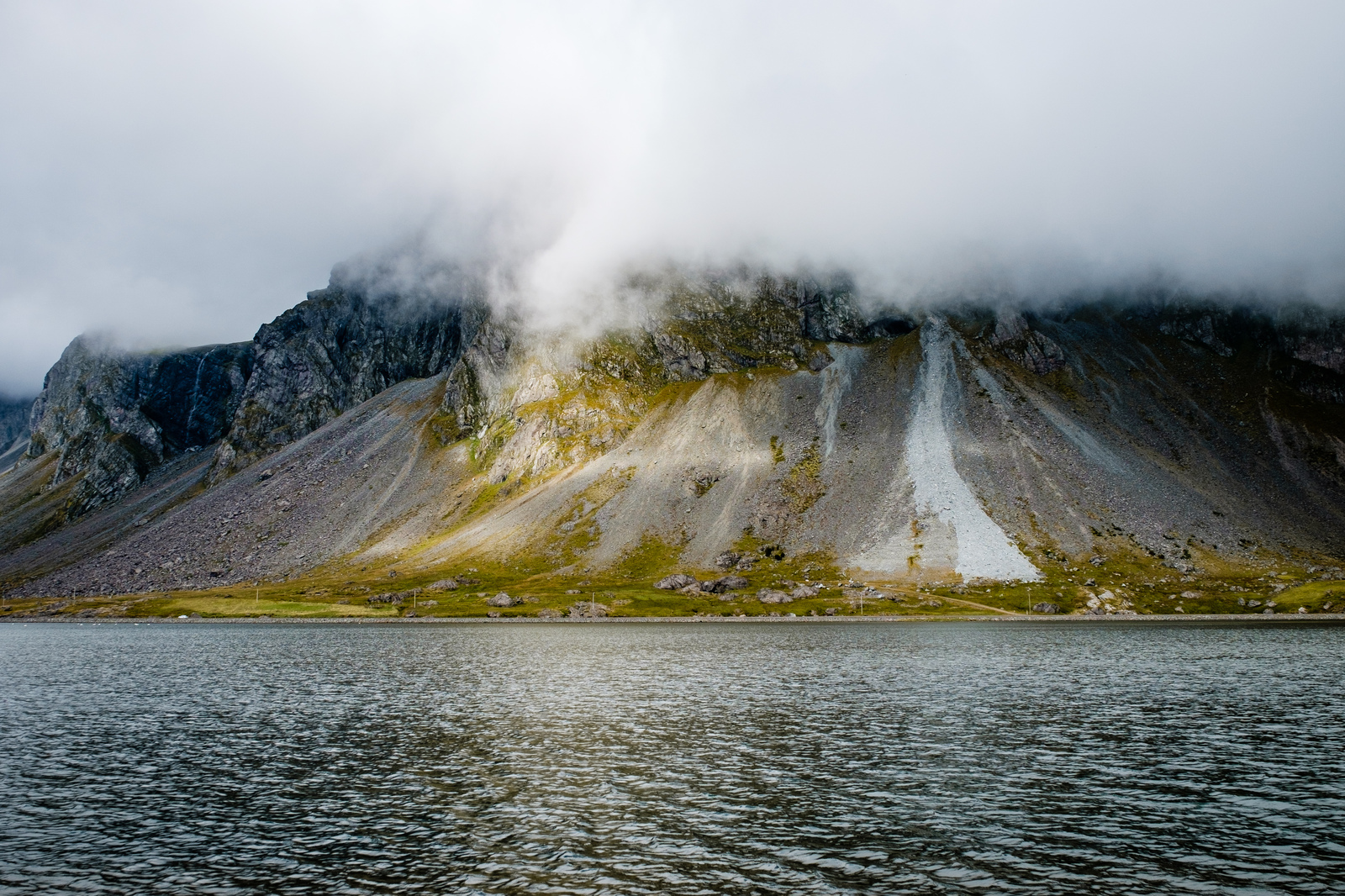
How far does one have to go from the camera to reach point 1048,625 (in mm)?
148625

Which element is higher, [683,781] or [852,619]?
[683,781]


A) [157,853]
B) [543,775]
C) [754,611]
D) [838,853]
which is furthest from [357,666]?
[754,611]

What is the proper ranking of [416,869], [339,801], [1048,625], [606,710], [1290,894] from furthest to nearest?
1. [1048,625]
2. [606,710]
3. [339,801]
4. [416,869]
5. [1290,894]

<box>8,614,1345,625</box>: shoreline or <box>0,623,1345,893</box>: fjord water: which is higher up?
<box>0,623,1345,893</box>: fjord water

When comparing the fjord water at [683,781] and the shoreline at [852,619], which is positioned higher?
the fjord water at [683,781]

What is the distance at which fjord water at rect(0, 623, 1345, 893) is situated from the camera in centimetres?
2419

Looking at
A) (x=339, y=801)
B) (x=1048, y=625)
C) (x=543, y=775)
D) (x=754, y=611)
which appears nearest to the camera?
(x=339, y=801)

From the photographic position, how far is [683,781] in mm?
35438

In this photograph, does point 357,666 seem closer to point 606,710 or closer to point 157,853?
point 606,710

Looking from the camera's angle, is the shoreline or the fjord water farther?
the shoreline

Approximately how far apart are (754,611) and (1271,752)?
5880 inches

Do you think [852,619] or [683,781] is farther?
[852,619]

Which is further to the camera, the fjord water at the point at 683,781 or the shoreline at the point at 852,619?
the shoreline at the point at 852,619

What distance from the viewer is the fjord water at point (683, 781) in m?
24.2
